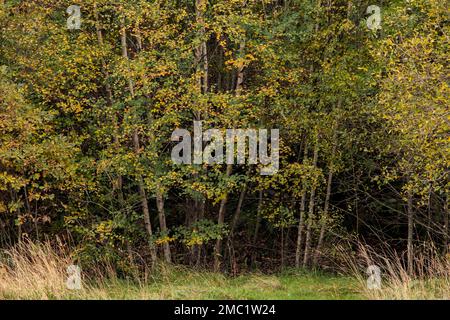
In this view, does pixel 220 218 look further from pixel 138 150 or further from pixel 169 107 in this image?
pixel 169 107

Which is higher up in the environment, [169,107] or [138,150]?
[169,107]

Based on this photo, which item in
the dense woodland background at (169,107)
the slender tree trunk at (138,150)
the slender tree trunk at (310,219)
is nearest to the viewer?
the dense woodland background at (169,107)

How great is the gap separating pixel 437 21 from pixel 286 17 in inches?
168

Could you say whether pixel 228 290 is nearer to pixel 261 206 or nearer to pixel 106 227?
pixel 106 227

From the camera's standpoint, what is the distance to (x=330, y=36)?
1497 cm

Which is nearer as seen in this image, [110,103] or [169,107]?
[169,107]

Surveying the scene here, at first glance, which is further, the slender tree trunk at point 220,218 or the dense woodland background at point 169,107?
the slender tree trunk at point 220,218

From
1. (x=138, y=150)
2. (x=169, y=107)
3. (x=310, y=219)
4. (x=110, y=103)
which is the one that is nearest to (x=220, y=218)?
(x=310, y=219)

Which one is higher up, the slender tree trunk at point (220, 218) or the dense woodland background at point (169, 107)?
the dense woodland background at point (169, 107)

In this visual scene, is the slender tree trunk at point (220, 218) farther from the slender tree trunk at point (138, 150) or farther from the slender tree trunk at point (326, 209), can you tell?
the slender tree trunk at point (326, 209)

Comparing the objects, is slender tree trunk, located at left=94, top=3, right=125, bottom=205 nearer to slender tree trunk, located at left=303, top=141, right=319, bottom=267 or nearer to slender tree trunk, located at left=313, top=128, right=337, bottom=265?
slender tree trunk, located at left=303, top=141, right=319, bottom=267

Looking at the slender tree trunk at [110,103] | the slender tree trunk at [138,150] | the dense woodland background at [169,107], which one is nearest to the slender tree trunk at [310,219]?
the dense woodland background at [169,107]

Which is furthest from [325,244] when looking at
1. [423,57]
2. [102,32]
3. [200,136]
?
[102,32]

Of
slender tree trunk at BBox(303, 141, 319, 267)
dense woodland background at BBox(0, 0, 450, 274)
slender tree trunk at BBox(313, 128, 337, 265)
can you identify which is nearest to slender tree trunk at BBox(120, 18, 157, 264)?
dense woodland background at BBox(0, 0, 450, 274)
